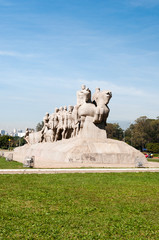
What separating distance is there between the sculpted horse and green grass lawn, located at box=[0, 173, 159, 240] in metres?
10.7

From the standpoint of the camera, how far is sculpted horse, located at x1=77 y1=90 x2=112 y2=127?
63.1 ft

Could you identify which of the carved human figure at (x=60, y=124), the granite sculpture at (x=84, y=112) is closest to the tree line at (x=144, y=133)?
the carved human figure at (x=60, y=124)

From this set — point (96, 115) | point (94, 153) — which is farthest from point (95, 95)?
point (94, 153)

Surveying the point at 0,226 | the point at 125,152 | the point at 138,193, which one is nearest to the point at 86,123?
the point at 125,152

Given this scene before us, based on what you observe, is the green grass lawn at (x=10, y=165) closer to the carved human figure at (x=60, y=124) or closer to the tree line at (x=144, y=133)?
the carved human figure at (x=60, y=124)

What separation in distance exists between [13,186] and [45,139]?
68.8ft

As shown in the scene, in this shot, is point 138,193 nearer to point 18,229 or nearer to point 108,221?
point 108,221

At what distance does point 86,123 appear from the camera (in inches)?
768

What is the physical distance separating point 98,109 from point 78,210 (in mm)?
13971

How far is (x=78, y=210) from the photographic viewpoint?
219 inches

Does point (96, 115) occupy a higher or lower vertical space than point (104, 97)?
lower

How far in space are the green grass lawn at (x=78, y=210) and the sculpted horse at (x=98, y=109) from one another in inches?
422

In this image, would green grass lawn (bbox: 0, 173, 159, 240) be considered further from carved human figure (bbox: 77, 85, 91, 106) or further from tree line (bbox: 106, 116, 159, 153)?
tree line (bbox: 106, 116, 159, 153)

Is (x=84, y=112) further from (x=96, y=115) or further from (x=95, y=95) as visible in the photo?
(x=95, y=95)
